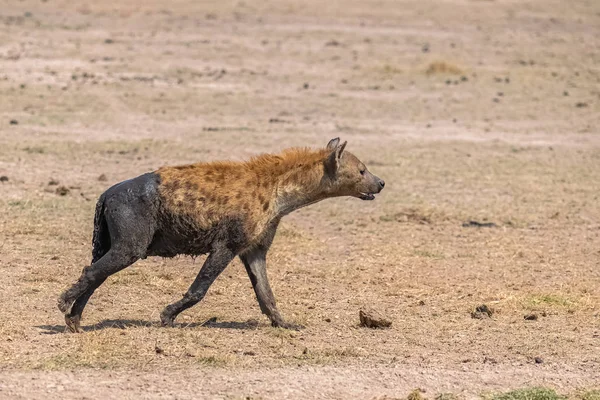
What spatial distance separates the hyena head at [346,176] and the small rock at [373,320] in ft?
2.73

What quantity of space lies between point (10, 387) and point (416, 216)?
642 cm

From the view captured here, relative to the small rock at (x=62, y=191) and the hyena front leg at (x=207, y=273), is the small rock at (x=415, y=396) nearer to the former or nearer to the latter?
the hyena front leg at (x=207, y=273)

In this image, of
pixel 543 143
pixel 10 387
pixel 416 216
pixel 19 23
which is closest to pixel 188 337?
pixel 10 387

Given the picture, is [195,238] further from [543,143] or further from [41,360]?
[543,143]

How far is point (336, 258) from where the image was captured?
34.3ft

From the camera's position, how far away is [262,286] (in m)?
8.13

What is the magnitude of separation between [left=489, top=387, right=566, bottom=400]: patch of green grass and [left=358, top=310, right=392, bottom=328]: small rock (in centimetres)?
148

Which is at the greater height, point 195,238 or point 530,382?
point 195,238

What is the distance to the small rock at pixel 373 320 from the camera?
319 inches

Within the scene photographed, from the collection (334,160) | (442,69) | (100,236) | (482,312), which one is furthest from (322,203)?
(442,69)

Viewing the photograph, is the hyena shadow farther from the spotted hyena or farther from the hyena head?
the hyena head

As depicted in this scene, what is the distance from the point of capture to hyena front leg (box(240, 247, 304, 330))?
809 cm

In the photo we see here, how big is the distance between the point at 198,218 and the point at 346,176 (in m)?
1.14

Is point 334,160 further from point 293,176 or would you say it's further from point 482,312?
point 482,312
